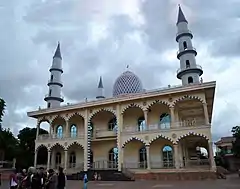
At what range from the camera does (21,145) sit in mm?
34000

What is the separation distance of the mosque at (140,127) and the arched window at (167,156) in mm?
93

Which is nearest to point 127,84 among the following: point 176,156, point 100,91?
point 176,156

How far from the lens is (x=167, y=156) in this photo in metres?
24.2

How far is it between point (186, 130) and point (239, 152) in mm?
9799

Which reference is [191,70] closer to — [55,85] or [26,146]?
[55,85]

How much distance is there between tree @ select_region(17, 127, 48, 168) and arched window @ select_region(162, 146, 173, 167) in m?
17.9

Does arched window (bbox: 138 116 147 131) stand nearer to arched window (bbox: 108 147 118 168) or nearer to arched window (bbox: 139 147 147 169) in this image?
arched window (bbox: 139 147 147 169)

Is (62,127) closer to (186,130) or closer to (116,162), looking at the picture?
(116,162)

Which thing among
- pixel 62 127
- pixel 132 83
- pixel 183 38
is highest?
pixel 183 38

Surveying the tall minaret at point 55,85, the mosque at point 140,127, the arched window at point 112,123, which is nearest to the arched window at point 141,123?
the mosque at point 140,127

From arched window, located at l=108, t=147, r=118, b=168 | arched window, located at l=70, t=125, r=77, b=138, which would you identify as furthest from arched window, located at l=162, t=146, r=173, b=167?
arched window, located at l=70, t=125, r=77, b=138

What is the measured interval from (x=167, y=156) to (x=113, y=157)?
5913mm

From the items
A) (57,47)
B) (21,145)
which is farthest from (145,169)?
(57,47)

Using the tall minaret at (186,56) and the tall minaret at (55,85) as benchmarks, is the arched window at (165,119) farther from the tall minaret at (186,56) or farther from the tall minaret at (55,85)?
the tall minaret at (55,85)
